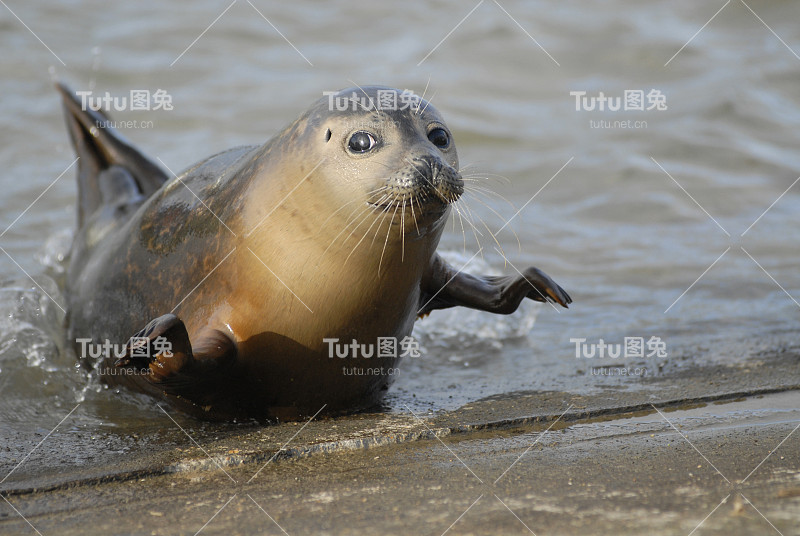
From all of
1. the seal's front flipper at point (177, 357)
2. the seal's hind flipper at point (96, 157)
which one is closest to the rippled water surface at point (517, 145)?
the seal's front flipper at point (177, 357)

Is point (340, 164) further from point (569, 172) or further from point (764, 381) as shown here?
point (569, 172)

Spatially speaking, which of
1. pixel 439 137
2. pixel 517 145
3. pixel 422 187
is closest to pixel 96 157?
pixel 439 137

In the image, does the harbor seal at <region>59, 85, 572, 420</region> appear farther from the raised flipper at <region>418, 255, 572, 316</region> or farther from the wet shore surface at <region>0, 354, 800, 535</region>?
the wet shore surface at <region>0, 354, 800, 535</region>

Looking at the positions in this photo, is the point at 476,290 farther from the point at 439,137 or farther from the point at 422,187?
the point at 422,187

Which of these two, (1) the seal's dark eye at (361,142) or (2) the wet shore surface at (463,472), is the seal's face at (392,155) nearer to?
(1) the seal's dark eye at (361,142)

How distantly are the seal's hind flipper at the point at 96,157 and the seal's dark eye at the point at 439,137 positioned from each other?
8.02 ft

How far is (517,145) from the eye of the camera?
10.5 metres

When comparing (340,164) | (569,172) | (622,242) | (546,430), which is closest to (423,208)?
(340,164)

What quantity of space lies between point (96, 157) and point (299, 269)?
2624 millimetres

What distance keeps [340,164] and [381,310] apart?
0.66m

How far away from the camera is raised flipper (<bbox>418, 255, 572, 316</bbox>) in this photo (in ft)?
14.4

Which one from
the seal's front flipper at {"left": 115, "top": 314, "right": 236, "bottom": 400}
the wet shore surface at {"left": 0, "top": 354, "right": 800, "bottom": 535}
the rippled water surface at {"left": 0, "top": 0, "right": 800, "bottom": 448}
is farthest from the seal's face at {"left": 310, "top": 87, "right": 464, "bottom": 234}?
the wet shore surface at {"left": 0, "top": 354, "right": 800, "bottom": 535}

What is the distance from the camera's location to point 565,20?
1445cm

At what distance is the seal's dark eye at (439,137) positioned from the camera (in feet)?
12.8
